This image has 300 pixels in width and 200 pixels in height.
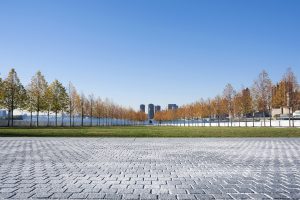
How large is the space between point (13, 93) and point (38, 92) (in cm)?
463

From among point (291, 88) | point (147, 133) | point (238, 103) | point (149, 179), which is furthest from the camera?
point (238, 103)

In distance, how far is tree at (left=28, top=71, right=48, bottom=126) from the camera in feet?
208

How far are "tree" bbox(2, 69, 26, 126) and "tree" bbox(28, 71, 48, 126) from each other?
5.46 feet

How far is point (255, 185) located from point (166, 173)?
2.44 m

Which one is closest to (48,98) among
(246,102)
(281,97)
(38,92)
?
(38,92)

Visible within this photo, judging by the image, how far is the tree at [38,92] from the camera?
6328 centimetres

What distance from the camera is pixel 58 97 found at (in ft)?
224

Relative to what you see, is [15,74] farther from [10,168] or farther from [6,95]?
[10,168]

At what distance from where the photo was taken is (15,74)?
62.6 meters

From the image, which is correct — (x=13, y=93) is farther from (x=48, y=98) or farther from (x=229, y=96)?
(x=229, y=96)

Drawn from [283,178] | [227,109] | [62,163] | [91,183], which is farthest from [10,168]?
[227,109]

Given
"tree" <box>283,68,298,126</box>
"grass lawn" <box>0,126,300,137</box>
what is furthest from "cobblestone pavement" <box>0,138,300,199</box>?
"tree" <box>283,68,298,126</box>

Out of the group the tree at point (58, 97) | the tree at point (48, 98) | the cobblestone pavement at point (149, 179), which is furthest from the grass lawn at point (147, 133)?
the tree at point (58, 97)

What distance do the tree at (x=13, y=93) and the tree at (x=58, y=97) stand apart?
6.23 meters
